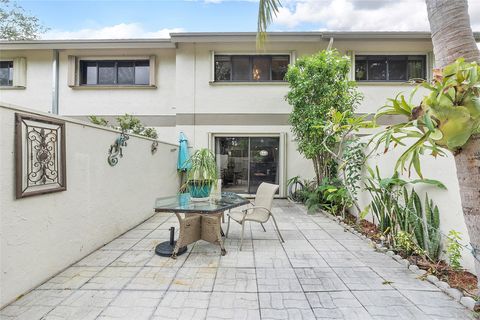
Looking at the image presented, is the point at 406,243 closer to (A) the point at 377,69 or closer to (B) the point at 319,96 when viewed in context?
(B) the point at 319,96

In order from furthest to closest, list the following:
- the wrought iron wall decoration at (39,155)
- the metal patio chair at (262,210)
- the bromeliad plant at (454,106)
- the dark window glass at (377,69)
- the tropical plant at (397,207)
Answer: the dark window glass at (377,69) → the metal patio chair at (262,210) → the tropical plant at (397,207) → the wrought iron wall decoration at (39,155) → the bromeliad plant at (454,106)

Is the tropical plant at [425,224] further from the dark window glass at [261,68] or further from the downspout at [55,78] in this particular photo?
the downspout at [55,78]

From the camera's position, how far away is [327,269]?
3275 millimetres

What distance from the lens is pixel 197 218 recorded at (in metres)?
3.97

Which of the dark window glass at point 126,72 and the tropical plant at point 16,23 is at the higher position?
the tropical plant at point 16,23

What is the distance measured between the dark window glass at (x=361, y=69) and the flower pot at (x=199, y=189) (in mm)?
7411

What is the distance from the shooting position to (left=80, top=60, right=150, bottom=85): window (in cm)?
916

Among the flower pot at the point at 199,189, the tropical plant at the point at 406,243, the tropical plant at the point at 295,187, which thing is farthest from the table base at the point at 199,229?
the tropical plant at the point at 295,187

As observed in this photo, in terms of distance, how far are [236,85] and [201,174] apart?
5.24 meters

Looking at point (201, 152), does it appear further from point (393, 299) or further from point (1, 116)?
point (393, 299)

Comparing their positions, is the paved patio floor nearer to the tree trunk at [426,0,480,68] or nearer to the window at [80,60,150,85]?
the tree trunk at [426,0,480,68]

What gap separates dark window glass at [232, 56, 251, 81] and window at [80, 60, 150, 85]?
3.29 m

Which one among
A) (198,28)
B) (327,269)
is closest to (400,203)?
(327,269)

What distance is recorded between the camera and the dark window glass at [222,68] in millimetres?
8734
